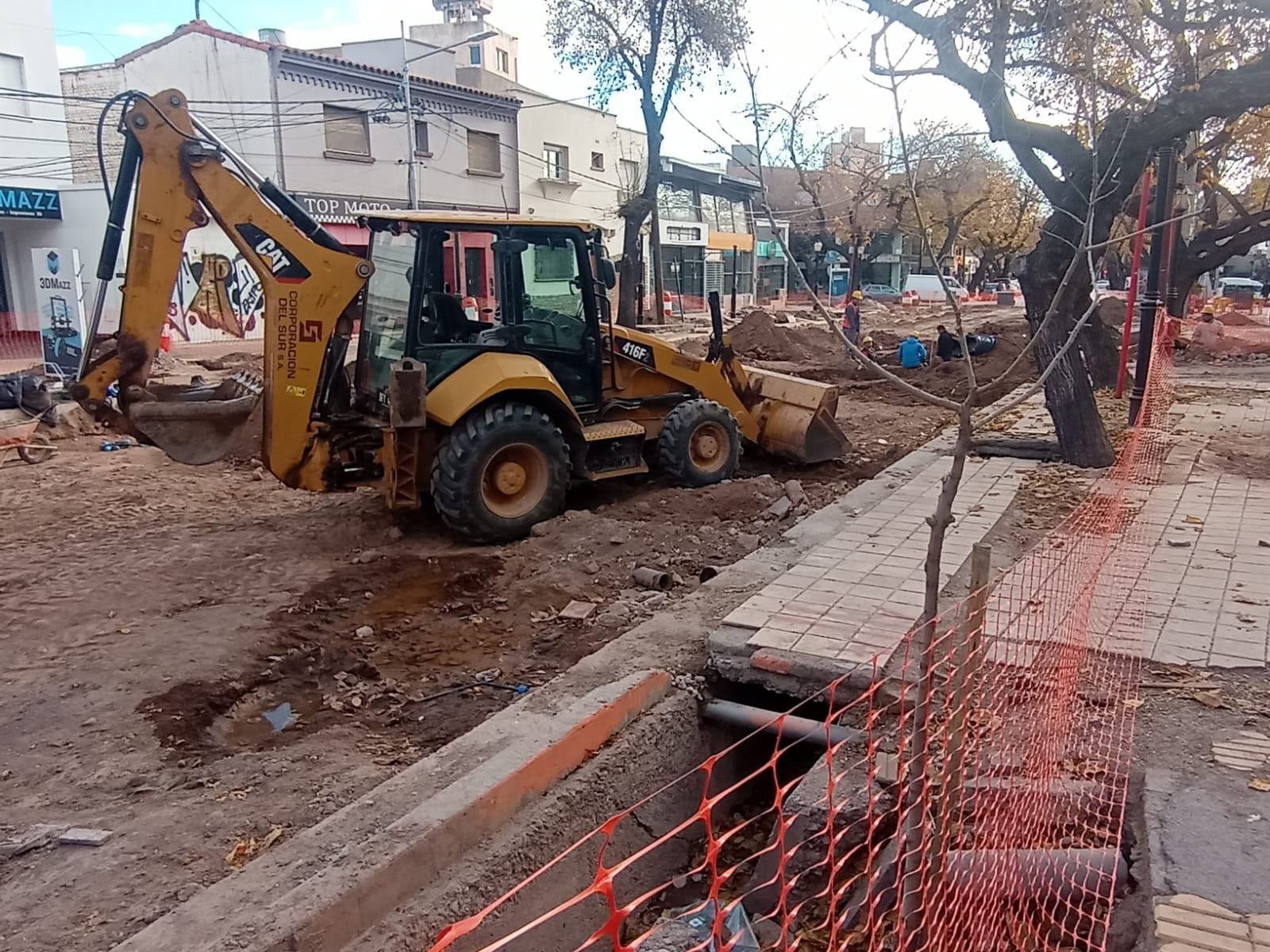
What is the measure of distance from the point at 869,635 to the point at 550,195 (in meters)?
28.7

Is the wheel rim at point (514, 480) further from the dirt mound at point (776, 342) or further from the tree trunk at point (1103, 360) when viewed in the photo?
the dirt mound at point (776, 342)

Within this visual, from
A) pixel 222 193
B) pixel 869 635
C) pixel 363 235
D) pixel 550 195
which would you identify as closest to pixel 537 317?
pixel 222 193

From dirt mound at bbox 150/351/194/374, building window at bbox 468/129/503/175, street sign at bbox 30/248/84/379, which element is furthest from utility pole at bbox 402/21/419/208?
street sign at bbox 30/248/84/379

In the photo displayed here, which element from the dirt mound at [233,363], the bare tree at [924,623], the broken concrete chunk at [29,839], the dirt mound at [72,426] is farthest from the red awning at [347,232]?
the bare tree at [924,623]

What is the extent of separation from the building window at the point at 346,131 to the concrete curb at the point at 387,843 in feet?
76.7

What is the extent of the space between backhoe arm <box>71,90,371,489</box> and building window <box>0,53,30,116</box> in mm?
Answer: 18892

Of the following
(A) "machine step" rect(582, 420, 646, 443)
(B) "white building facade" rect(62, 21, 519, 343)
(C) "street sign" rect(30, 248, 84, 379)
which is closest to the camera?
(A) "machine step" rect(582, 420, 646, 443)

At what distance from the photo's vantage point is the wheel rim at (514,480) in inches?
279

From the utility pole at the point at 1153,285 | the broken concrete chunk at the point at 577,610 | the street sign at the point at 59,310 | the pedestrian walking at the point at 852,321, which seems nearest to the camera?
the broken concrete chunk at the point at 577,610

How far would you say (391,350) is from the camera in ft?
23.3

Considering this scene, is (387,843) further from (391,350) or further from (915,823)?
(391,350)

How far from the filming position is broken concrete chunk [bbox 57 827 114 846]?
11.4ft

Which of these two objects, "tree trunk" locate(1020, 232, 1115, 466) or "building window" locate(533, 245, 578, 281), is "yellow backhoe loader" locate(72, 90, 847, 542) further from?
"tree trunk" locate(1020, 232, 1115, 466)

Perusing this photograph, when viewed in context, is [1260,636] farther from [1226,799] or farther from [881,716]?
[881,716]
